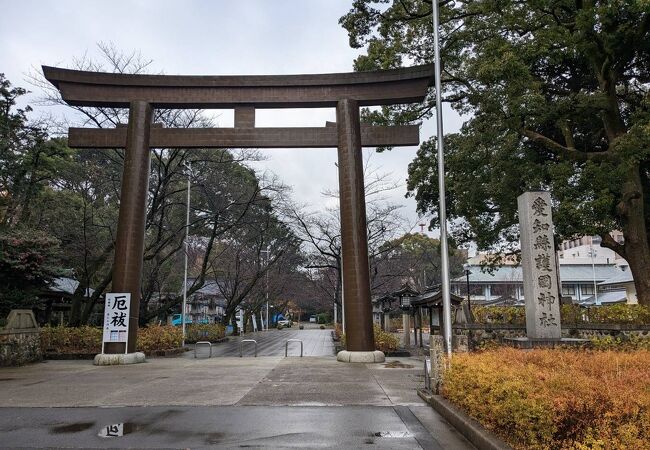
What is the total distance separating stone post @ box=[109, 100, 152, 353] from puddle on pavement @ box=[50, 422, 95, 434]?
932 centimetres

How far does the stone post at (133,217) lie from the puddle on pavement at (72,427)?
30.6 feet

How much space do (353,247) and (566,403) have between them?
1208 cm

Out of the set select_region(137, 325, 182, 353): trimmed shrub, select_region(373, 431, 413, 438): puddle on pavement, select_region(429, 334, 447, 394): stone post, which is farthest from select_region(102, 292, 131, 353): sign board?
select_region(373, 431, 413, 438): puddle on pavement

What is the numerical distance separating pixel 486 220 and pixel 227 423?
16.5m

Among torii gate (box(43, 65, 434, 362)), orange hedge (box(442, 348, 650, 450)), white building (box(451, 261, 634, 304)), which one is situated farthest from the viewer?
white building (box(451, 261, 634, 304))

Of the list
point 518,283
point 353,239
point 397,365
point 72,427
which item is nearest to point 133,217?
point 353,239

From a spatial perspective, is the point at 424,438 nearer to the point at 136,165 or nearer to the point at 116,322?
the point at 116,322

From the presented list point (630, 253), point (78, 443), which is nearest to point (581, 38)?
point (630, 253)

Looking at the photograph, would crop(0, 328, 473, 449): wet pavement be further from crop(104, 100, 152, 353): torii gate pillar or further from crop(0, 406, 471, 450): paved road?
crop(104, 100, 152, 353): torii gate pillar

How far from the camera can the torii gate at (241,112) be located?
55.9 ft

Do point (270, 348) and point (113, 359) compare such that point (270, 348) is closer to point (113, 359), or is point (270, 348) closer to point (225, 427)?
point (113, 359)

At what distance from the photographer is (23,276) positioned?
1933 centimetres

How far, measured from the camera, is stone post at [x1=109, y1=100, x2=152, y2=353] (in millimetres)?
16516

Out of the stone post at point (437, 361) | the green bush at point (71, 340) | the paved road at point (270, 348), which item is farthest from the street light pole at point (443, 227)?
the green bush at point (71, 340)
